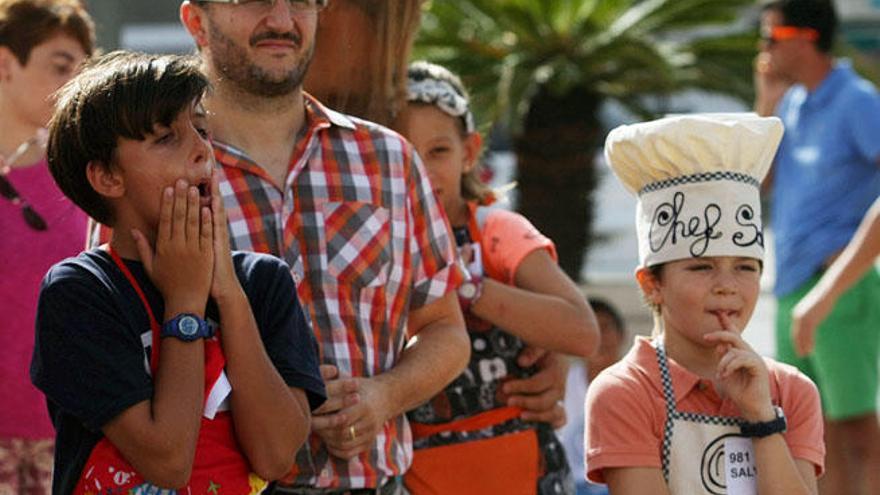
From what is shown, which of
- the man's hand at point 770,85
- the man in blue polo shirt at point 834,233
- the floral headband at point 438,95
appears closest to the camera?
the floral headband at point 438,95

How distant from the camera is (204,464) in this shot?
138 inches

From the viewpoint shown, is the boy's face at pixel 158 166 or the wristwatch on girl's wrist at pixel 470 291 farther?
the wristwatch on girl's wrist at pixel 470 291

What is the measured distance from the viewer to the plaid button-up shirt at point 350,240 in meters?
4.13

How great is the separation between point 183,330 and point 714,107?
597 inches

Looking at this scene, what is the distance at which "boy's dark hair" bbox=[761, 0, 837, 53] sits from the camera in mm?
8438

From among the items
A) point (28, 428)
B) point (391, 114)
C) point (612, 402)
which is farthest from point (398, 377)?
point (28, 428)

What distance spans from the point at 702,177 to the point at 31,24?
7.80 feet

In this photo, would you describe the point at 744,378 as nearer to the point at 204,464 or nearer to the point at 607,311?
the point at 204,464

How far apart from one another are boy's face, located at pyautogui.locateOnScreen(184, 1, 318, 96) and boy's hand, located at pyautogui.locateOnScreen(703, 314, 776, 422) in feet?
3.85

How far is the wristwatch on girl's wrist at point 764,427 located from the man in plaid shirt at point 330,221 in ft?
2.55

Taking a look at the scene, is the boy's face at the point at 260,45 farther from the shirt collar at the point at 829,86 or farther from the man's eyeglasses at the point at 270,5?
the shirt collar at the point at 829,86

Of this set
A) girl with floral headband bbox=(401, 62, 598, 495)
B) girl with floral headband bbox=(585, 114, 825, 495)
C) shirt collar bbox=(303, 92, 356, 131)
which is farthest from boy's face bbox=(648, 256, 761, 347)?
shirt collar bbox=(303, 92, 356, 131)

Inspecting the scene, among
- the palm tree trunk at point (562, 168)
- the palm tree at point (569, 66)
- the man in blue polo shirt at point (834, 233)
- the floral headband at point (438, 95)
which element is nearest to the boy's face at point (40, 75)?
the floral headband at point (438, 95)

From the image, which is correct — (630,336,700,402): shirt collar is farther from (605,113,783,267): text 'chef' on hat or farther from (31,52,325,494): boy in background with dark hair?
(31,52,325,494): boy in background with dark hair
